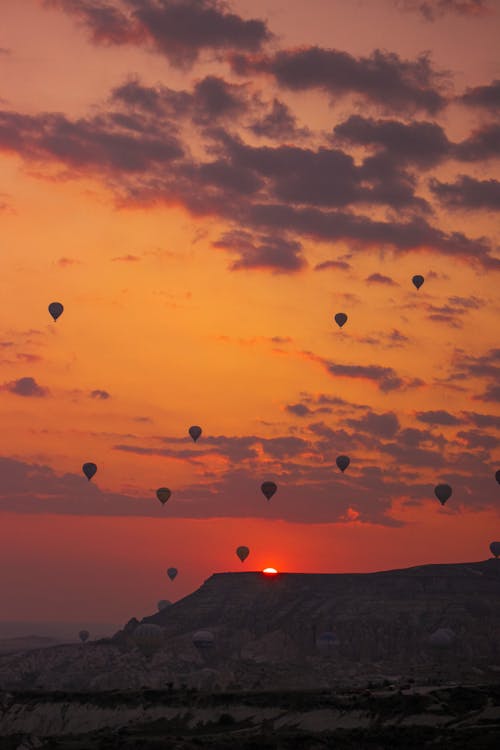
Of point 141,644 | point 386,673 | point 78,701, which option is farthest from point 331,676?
point 78,701

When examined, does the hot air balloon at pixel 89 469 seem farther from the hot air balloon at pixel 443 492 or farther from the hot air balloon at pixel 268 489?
the hot air balloon at pixel 443 492

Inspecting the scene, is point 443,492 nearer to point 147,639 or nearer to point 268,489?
point 268,489

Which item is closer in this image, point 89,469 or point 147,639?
point 89,469

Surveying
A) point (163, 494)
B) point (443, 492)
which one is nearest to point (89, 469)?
point (163, 494)

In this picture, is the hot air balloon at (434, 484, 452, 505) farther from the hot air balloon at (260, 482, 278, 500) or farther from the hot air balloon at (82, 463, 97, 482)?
the hot air balloon at (82, 463, 97, 482)

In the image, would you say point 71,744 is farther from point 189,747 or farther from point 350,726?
point 350,726

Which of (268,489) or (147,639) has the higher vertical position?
(268,489)

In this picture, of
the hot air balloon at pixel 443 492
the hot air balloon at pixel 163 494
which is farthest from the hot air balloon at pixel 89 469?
the hot air balloon at pixel 443 492
